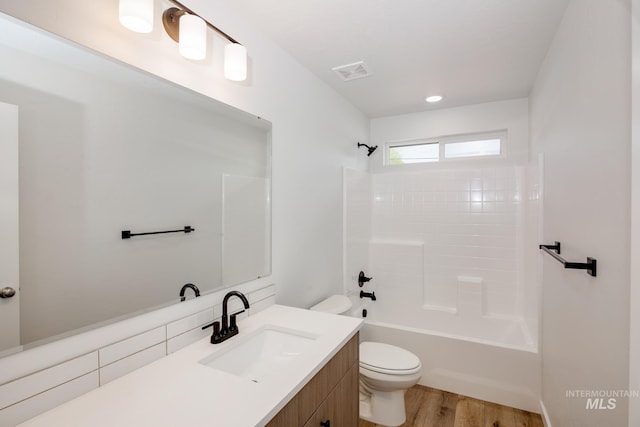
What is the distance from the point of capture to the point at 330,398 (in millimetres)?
1254

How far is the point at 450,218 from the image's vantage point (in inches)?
121

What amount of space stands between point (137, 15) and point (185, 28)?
0.20m

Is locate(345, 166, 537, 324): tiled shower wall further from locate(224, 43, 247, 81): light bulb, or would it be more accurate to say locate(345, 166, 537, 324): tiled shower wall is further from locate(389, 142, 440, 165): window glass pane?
locate(224, 43, 247, 81): light bulb

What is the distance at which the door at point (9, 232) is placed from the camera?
2.55 ft

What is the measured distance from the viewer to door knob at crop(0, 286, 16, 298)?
786 millimetres

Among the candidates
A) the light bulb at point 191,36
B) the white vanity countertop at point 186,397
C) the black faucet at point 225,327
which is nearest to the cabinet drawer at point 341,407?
the white vanity countertop at point 186,397

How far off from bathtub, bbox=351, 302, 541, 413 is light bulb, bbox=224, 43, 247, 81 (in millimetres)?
2299

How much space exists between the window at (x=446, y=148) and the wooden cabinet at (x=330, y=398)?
239cm

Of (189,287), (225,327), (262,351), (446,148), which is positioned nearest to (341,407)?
(262,351)

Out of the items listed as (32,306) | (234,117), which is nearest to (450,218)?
(234,117)

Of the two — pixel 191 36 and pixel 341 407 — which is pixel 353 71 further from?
pixel 341 407

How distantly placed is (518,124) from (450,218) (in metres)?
1.10

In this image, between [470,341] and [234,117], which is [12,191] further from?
[470,341]

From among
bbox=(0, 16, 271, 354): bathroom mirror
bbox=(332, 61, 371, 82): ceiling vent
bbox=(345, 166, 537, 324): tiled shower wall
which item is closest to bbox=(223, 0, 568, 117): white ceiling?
bbox=(332, 61, 371, 82): ceiling vent
